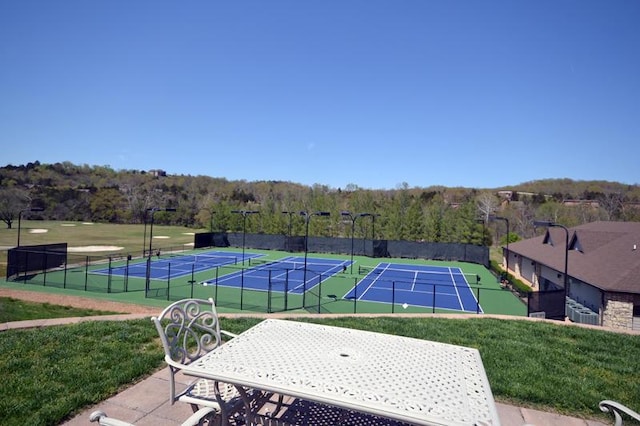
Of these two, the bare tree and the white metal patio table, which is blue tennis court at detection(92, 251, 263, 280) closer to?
the white metal patio table

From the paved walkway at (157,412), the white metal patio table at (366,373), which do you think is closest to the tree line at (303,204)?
the paved walkway at (157,412)

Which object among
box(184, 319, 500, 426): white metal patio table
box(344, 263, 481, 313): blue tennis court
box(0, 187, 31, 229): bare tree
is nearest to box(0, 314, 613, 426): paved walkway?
box(184, 319, 500, 426): white metal patio table

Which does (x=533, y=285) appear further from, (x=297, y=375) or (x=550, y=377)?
(x=297, y=375)

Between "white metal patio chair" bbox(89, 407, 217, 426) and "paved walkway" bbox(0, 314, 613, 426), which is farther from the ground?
"white metal patio chair" bbox(89, 407, 217, 426)

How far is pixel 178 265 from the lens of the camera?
3244cm

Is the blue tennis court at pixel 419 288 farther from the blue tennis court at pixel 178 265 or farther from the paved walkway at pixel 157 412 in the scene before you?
the paved walkway at pixel 157 412

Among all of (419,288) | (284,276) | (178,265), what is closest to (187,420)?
(419,288)

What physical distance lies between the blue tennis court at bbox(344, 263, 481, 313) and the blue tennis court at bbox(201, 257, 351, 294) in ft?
9.91

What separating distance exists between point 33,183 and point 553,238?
119 meters

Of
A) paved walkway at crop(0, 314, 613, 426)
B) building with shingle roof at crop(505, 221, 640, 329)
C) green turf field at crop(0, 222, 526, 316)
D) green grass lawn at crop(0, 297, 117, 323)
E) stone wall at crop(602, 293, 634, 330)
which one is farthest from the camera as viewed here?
green turf field at crop(0, 222, 526, 316)

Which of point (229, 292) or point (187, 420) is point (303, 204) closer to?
point (229, 292)

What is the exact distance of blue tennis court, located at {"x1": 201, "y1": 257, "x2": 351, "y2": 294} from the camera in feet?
80.3

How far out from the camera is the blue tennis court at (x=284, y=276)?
963 inches

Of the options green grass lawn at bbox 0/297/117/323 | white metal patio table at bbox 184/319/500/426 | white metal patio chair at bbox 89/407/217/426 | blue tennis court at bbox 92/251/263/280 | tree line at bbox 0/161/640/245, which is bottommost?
blue tennis court at bbox 92/251/263/280
